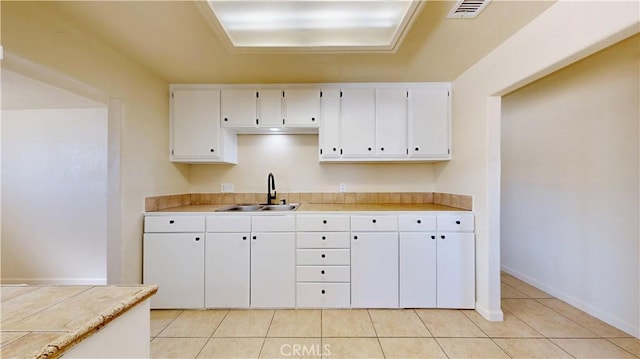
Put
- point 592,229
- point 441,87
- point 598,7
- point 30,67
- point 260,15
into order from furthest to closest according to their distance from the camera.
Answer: point 441,87
point 592,229
point 260,15
point 30,67
point 598,7

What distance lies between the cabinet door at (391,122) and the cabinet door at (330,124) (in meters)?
0.43

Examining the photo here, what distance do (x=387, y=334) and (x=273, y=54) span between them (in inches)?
94.5

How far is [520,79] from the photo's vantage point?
5.94 feet

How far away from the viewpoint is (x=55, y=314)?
2.05 feet

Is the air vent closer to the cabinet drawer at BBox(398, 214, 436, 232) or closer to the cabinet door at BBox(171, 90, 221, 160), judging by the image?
the cabinet drawer at BBox(398, 214, 436, 232)

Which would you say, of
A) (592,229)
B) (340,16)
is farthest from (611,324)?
(340,16)

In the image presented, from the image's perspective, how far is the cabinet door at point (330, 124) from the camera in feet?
8.68

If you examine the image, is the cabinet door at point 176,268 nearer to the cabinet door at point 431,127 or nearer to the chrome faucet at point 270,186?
the chrome faucet at point 270,186

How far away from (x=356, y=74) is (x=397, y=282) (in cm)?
201

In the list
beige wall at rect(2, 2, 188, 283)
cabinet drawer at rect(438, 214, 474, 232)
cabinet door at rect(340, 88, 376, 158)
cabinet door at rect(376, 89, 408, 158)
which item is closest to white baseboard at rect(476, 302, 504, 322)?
cabinet drawer at rect(438, 214, 474, 232)

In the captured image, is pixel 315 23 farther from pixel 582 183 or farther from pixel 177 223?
pixel 582 183

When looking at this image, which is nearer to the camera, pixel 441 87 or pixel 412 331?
pixel 412 331

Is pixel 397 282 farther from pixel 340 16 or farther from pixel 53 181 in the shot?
pixel 53 181

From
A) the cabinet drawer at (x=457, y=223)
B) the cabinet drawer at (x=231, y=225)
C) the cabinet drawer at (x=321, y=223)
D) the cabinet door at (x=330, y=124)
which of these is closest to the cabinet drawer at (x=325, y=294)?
the cabinet drawer at (x=321, y=223)
